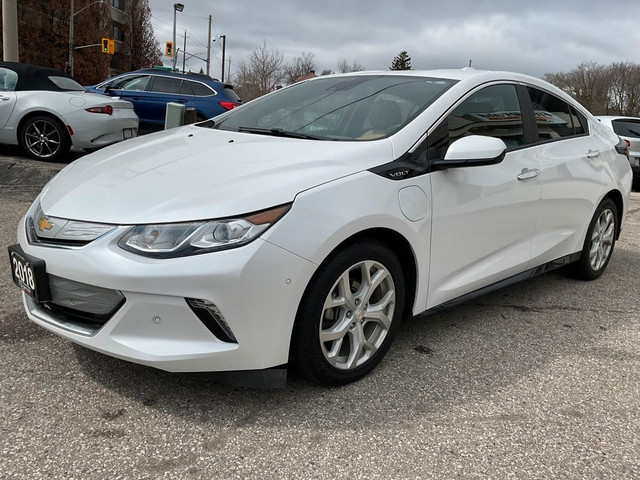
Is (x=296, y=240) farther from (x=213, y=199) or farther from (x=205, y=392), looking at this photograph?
(x=205, y=392)

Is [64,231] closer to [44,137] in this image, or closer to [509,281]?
[509,281]

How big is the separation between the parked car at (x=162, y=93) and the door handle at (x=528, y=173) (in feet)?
27.8

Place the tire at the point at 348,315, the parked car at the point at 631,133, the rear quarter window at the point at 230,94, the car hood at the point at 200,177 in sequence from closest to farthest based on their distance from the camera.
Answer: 1. the car hood at the point at 200,177
2. the tire at the point at 348,315
3. the parked car at the point at 631,133
4. the rear quarter window at the point at 230,94

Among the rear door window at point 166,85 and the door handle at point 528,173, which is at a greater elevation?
the rear door window at point 166,85

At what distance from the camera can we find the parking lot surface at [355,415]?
79.4 inches

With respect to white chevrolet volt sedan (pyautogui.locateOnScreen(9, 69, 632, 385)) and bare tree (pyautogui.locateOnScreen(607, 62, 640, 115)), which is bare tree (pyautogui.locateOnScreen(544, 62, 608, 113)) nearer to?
bare tree (pyautogui.locateOnScreen(607, 62, 640, 115))

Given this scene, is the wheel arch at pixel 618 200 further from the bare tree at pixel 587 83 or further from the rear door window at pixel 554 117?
the bare tree at pixel 587 83

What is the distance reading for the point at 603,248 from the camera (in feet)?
14.6

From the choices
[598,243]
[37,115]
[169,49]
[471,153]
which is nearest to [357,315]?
[471,153]

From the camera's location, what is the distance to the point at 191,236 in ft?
6.89

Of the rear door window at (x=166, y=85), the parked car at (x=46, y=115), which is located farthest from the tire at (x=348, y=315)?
the rear door window at (x=166, y=85)

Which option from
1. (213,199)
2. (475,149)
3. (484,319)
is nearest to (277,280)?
(213,199)

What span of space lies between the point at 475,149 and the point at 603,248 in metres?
2.34

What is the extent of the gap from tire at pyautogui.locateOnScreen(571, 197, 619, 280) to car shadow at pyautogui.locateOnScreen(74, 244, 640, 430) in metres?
0.46
